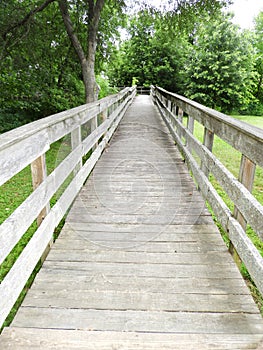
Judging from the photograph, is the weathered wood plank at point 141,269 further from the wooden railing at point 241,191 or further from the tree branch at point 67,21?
the tree branch at point 67,21

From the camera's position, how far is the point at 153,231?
2.70 m

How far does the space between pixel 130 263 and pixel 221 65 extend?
18781mm

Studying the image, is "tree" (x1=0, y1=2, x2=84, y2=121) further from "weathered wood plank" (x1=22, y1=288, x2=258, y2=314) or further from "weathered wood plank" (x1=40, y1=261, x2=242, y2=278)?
"weathered wood plank" (x1=22, y1=288, x2=258, y2=314)

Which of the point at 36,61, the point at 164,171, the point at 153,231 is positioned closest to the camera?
the point at 153,231

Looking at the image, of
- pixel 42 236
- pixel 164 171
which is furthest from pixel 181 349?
pixel 164 171

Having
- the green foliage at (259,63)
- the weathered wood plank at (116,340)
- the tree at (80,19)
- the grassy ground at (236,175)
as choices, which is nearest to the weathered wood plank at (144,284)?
the weathered wood plank at (116,340)

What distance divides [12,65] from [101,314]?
26.6ft

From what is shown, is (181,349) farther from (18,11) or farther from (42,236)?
(18,11)

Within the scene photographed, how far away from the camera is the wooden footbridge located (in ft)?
5.09

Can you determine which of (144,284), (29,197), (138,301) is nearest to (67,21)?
(29,197)

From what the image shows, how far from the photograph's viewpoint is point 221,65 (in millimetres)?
18516

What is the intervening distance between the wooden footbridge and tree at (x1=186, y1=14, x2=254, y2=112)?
54.7 feet

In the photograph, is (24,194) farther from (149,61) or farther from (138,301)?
(149,61)

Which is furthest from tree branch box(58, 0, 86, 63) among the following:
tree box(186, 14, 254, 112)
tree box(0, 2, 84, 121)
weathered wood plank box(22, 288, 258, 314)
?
tree box(186, 14, 254, 112)
